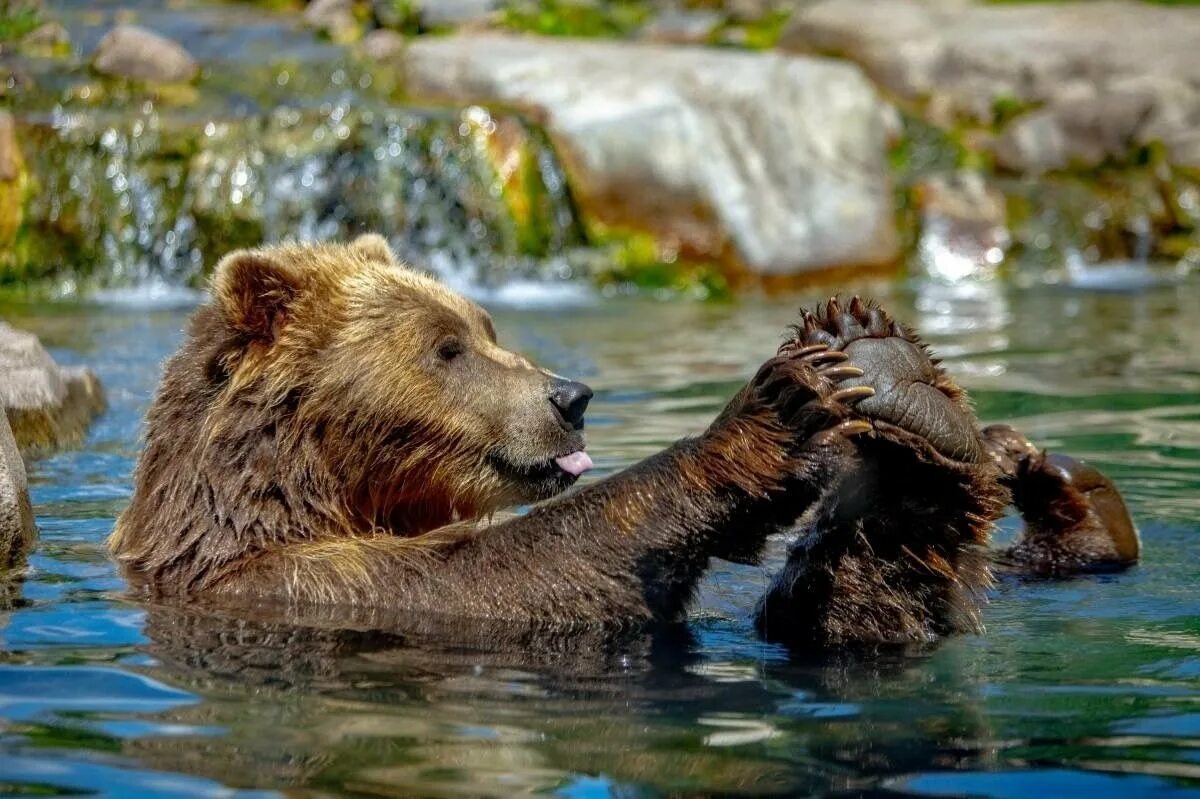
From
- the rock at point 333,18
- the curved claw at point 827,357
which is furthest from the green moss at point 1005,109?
the curved claw at point 827,357

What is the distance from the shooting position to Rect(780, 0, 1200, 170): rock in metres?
23.8

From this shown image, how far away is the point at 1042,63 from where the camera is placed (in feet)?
81.8

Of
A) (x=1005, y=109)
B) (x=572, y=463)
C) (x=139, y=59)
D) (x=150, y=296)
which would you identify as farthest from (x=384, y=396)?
(x=1005, y=109)

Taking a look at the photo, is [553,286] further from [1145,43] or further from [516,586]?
[516,586]

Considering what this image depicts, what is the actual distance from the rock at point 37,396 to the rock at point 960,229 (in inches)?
532

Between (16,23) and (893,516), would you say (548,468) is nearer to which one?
(893,516)

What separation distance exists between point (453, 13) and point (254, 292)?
2117 centimetres

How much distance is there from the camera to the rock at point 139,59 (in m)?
21.8

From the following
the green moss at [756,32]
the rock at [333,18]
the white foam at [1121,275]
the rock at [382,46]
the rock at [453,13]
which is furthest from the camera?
the green moss at [756,32]

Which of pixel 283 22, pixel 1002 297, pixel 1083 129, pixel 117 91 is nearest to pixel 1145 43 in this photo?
pixel 1083 129

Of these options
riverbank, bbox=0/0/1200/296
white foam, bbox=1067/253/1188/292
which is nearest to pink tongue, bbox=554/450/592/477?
riverbank, bbox=0/0/1200/296

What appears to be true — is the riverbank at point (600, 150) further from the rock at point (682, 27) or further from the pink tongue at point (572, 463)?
the pink tongue at point (572, 463)

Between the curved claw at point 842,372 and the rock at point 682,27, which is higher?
the rock at point 682,27

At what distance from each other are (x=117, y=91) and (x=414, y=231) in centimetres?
411
